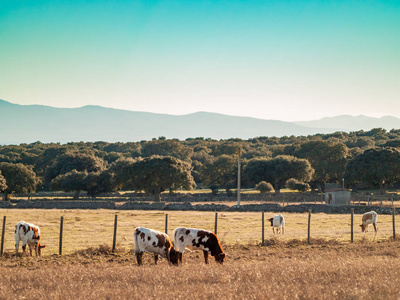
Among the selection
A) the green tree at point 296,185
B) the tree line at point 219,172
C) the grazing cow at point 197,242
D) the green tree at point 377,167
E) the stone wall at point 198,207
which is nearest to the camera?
the grazing cow at point 197,242

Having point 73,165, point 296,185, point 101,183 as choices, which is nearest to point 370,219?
point 296,185

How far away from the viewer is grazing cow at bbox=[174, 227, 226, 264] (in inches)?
631

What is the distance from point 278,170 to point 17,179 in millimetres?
48022

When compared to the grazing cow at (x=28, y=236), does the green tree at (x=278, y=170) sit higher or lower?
higher

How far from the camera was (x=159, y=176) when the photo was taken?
70375mm

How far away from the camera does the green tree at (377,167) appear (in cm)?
7231

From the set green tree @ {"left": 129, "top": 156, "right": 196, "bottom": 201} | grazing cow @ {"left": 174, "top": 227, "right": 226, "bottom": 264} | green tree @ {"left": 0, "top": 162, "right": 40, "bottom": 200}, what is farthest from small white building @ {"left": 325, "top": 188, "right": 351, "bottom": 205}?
green tree @ {"left": 0, "top": 162, "right": 40, "bottom": 200}

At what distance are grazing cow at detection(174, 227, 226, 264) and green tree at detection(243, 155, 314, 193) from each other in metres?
63.6

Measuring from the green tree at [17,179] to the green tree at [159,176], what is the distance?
62.7ft

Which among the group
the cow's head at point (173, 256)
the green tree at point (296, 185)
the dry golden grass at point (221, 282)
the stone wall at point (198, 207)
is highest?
the green tree at point (296, 185)

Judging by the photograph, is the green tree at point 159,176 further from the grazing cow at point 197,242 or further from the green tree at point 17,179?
the grazing cow at point 197,242

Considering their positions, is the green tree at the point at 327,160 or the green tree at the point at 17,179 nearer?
the green tree at the point at 17,179

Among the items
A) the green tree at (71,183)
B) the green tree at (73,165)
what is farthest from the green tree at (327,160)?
the green tree at (71,183)

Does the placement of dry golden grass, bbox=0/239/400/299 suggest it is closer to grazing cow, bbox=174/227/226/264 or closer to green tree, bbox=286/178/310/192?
grazing cow, bbox=174/227/226/264
